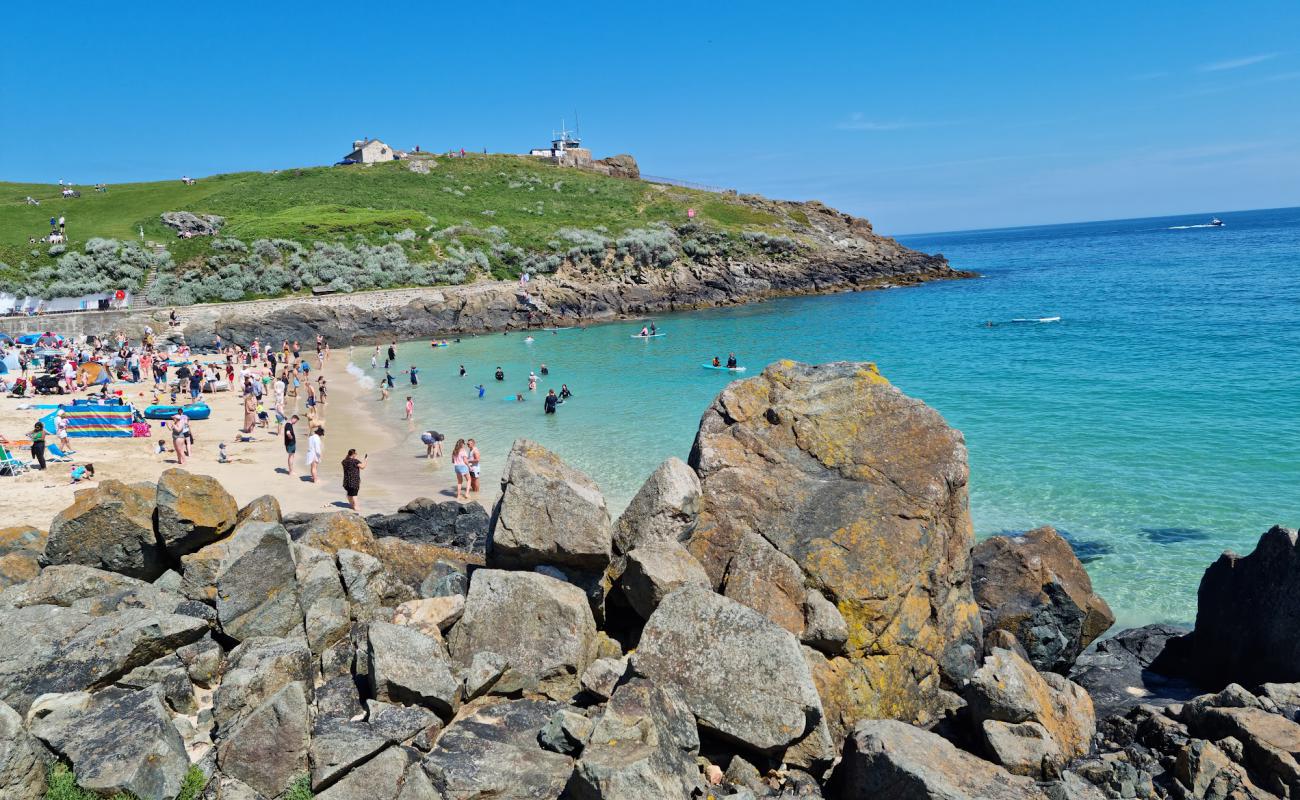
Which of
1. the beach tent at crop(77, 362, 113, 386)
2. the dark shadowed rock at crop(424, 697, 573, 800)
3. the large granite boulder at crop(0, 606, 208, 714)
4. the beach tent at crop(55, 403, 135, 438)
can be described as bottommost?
the dark shadowed rock at crop(424, 697, 573, 800)

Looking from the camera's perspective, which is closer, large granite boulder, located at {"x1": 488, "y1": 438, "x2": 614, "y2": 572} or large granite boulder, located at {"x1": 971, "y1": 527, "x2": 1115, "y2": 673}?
large granite boulder, located at {"x1": 488, "y1": 438, "x2": 614, "y2": 572}

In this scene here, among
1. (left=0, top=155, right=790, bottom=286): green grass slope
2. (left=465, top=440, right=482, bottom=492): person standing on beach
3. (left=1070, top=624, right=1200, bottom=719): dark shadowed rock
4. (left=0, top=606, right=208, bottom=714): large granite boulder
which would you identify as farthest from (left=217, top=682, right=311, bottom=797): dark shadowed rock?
(left=0, top=155, right=790, bottom=286): green grass slope

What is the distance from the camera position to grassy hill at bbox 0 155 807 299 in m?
69.5

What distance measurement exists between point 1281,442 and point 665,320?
51.9m

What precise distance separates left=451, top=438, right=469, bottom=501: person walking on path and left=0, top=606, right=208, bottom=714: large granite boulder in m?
12.9

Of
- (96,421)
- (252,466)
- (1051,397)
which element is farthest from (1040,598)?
(96,421)

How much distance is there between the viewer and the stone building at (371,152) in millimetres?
128875

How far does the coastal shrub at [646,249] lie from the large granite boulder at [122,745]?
77.2m

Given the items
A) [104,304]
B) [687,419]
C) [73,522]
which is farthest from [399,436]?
[104,304]

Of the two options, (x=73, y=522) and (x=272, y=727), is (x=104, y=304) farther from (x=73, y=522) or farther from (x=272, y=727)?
(x=272, y=727)

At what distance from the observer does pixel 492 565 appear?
9.97 meters

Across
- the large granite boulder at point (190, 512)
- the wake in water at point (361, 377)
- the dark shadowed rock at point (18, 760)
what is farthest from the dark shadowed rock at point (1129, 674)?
the wake in water at point (361, 377)

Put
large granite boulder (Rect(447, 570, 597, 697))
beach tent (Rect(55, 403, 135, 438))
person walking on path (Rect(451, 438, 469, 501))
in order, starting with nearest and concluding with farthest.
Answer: large granite boulder (Rect(447, 570, 597, 697)), person walking on path (Rect(451, 438, 469, 501)), beach tent (Rect(55, 403, 135, 438))

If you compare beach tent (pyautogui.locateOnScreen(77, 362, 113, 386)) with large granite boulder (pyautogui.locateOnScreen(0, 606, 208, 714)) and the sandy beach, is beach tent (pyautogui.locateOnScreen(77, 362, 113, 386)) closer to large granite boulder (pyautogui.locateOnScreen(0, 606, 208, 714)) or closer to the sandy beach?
the sandy beach
